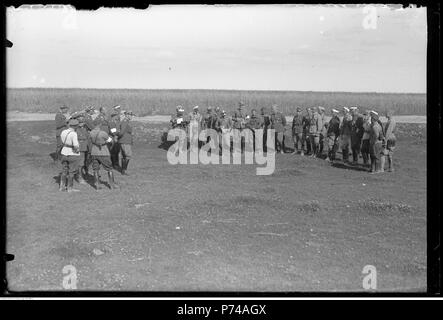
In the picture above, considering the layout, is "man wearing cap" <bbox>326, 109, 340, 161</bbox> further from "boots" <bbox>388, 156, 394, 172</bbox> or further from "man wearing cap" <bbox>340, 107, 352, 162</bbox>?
"boots" <bbox>388, 156, 394, 172</bbox>

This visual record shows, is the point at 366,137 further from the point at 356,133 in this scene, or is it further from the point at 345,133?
the point at 345,133

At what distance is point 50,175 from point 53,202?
18.6 inches

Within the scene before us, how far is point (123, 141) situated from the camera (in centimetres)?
703

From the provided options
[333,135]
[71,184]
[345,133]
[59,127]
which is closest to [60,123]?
[59,127]

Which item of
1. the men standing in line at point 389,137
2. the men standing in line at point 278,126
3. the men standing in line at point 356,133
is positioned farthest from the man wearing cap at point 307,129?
the men standing in line at point 389,137

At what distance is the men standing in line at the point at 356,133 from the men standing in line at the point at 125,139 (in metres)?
3.80

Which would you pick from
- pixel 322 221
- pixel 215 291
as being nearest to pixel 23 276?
pixel 215 291

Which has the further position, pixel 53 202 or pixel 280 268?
pixel 53 202

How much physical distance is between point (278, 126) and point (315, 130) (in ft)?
2.14

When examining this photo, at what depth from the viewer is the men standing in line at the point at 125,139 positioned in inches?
275

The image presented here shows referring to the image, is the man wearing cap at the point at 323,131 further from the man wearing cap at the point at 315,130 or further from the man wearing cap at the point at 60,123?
the man wearing cap at the point at 60,123

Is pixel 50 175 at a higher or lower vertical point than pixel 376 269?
higher
